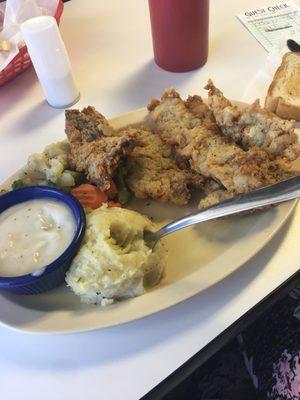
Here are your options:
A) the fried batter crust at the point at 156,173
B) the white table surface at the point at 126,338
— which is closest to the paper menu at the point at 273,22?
the white table surface at the point at 126,338

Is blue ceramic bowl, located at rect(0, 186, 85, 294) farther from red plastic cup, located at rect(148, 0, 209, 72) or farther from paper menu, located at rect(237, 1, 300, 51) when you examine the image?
paper menu, located at rect(237, 1, 300, 51)

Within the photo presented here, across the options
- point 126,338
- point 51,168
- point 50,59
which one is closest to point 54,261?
point 126,338

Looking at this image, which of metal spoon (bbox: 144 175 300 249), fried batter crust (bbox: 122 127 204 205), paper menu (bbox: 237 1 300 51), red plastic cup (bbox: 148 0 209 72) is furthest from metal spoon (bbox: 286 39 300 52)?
metal spoon (bbox: 144 175 300 249)

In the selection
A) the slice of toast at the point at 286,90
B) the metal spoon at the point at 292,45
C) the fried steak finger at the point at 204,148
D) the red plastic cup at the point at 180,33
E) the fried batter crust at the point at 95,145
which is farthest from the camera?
the metal spoon at the point at 292,45

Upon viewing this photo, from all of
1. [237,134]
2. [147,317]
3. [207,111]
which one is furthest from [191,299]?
[207,111]

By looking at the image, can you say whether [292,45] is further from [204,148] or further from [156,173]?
[156,173]

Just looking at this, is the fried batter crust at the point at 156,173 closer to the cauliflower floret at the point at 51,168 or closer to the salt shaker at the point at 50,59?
the cauliflower floret at the point at 51,168
